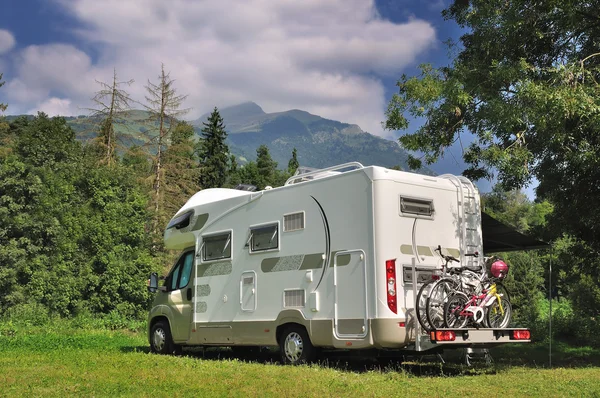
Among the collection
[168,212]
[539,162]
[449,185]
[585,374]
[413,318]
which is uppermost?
[168,212]

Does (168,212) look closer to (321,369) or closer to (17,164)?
(17,164)

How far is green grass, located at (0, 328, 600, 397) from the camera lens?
742 cm

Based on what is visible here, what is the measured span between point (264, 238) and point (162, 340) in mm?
3816

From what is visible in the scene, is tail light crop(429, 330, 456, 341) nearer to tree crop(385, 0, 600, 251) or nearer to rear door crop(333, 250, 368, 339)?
rear door crop(333, 250, 368, 339)

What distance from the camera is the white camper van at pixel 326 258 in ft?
30.2

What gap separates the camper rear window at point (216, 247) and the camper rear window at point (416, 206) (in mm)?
3678

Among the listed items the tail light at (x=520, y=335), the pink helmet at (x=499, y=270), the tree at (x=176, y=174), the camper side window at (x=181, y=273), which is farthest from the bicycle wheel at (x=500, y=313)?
the tree at (x=176, y=174)

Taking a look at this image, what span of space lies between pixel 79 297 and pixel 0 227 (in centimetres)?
435

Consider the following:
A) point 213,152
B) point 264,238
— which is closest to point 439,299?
point 264,238

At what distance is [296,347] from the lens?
34.0 feet

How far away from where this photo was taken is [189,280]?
12.8 meters

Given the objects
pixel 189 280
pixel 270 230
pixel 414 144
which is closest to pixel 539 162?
pixel 414 144

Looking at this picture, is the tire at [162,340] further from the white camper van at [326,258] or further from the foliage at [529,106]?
the foliage at [529,106]

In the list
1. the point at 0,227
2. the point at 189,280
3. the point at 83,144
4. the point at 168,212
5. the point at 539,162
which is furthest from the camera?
the point at 83,144
